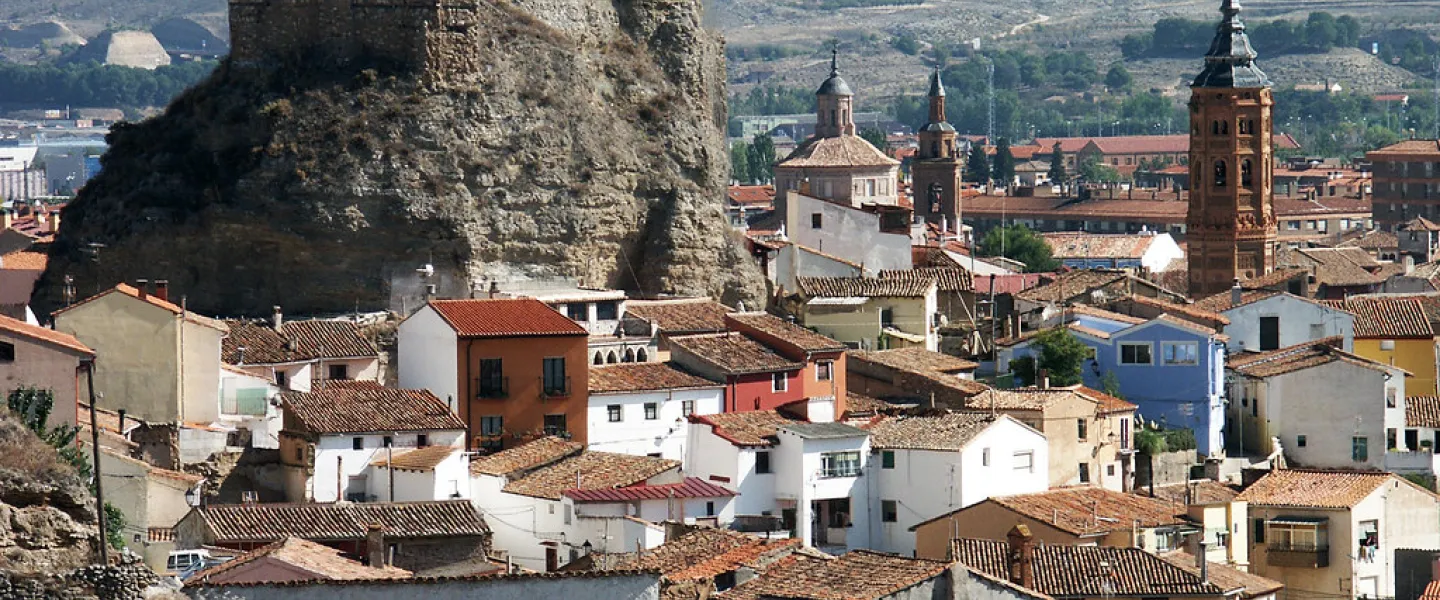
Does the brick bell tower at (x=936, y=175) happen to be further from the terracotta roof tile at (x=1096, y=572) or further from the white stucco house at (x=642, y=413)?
the terracotta roof tile at (x=1096, y=572)

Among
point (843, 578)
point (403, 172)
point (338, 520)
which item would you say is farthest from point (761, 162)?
point (843, 578)

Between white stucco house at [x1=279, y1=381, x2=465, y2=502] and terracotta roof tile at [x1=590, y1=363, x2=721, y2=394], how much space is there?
3.22m

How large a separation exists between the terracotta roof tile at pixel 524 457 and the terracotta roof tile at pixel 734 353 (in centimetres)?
399

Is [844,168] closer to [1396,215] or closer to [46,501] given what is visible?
[1396,215]

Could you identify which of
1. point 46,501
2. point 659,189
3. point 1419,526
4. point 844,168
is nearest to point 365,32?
point 659,189

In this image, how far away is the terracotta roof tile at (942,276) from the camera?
6050 cm

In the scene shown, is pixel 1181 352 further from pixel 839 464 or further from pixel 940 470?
pixel 839 464

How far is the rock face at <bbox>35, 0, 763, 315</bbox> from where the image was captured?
50562 millimetres

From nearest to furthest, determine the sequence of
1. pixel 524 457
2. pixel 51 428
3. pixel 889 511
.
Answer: pixel 51 428 → pixel 524 457 → pixel 889 511

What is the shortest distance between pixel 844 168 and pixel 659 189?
5542 cm

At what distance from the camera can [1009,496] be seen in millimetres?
44656

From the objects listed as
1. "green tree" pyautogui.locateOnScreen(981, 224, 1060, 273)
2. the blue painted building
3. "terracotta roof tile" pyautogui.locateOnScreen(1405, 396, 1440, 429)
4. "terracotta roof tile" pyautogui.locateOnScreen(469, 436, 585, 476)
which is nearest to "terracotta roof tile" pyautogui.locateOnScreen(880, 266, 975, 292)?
the blue painted building

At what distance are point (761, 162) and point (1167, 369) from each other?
12440cm

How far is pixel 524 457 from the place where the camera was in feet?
146
